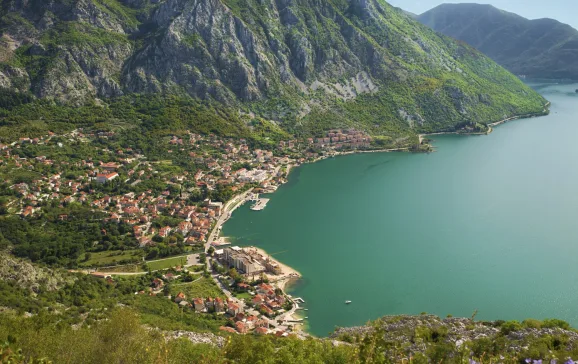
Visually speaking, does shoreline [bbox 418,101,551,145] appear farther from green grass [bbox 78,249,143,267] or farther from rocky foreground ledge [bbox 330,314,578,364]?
rocky foreground ledge [bbox 330,314,578,364]

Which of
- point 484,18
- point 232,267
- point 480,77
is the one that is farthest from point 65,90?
point 484,18

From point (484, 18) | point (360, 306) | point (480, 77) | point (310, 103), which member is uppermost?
point (484, 18)

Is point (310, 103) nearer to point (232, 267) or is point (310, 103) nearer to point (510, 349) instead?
point (232, 267)

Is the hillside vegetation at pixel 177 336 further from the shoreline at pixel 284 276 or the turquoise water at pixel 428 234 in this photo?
the turquoise water at pixel 428 234

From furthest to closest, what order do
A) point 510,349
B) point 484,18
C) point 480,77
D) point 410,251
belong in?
point 484,18 → point 480,77 → point 410,251 → point 510,349

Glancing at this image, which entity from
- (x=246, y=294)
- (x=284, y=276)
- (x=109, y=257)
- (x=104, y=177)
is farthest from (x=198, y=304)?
(x=104, y=177)

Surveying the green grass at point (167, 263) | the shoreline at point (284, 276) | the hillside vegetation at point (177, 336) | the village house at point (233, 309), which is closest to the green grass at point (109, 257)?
the green grass at point (167, 263)
